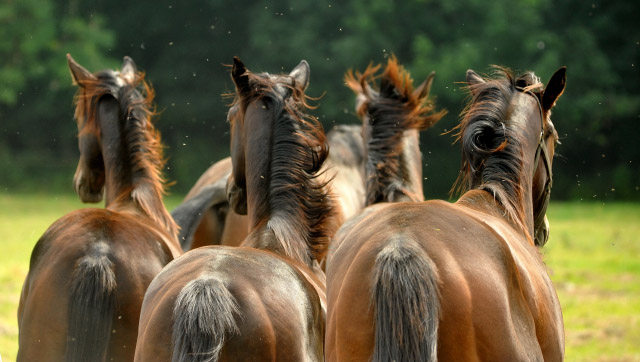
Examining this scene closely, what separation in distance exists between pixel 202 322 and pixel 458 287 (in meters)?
0.89

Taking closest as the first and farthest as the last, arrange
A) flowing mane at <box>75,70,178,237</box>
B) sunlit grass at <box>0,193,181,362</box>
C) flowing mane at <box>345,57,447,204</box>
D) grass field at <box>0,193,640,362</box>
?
flowing mane at <box>75,70,178,237</box> → flowing mane at <box>345,57,447,204</box> → grass field at <box>0,193,640,362</box> → sunlit grass at <box>0,193,181,362</box>

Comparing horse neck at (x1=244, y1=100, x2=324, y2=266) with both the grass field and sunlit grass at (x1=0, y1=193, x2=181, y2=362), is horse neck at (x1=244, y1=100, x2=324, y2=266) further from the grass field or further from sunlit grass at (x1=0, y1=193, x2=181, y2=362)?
sunlit grass at (x1=0, y1=193, x2=181, y2=362)

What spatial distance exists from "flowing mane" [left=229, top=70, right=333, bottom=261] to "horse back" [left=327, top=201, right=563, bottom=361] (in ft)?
2.78

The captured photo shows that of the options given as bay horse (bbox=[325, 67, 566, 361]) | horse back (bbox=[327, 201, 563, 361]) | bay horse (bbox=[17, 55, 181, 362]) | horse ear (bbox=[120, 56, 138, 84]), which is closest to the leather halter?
bay horse (bbox=[325, 67, 566, 361])

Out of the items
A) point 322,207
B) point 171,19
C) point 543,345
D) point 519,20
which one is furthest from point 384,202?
point 171,19

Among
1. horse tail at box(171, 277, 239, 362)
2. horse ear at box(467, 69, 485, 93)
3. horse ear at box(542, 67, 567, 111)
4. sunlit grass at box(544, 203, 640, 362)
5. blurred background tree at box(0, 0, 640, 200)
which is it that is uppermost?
blurred background tree at box(0, 0, 640, 200)

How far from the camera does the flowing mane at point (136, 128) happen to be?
5.33m

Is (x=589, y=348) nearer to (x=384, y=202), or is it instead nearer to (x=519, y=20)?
(x=384, y=202)

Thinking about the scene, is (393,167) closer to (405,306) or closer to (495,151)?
(495,151)

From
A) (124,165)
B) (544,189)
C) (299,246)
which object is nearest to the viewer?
(299,246)

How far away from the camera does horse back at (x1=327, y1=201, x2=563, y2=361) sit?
274 centimetres

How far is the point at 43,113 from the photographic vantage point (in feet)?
88.6

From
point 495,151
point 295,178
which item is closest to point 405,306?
point 495,151

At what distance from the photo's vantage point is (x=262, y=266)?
327cm
